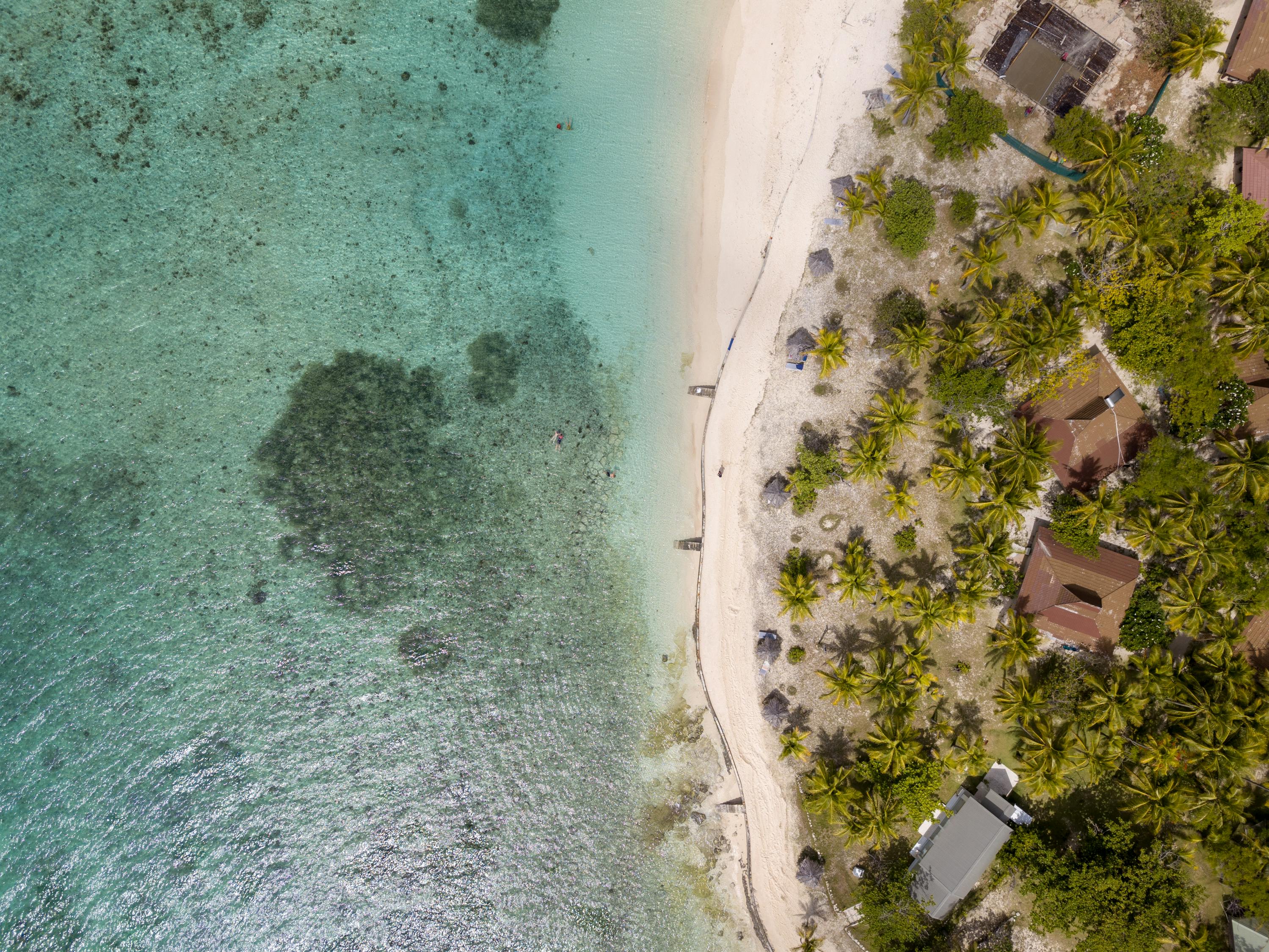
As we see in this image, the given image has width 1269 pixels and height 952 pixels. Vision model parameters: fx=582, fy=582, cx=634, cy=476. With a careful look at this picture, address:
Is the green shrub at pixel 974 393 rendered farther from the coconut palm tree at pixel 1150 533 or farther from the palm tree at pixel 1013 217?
the coconut palm tree at pixel 1150 533

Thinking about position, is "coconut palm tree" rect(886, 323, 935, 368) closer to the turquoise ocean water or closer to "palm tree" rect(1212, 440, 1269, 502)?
the turquoise ocean water

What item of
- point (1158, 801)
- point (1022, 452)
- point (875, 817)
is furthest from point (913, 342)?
point (1158, 801)

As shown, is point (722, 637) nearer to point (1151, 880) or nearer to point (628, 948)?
point (628, 948)

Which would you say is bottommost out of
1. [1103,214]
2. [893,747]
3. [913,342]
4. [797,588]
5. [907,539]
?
[893,747]

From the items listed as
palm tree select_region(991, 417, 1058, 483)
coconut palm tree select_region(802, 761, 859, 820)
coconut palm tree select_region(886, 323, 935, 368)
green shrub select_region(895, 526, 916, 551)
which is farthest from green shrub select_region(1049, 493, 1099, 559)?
coconut palm tree select_region(802, 761, 859, 820)

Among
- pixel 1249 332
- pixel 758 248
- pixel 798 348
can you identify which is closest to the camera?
pixel 1249 332

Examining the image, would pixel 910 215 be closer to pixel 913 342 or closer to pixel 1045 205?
pixel 1045 205

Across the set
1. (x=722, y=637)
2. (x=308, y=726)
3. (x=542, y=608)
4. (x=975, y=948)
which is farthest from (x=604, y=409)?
(x=975, y=948)

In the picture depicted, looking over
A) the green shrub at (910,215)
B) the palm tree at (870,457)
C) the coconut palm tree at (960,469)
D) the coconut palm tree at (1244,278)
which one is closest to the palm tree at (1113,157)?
the coconut palm tree at (1244,278)
